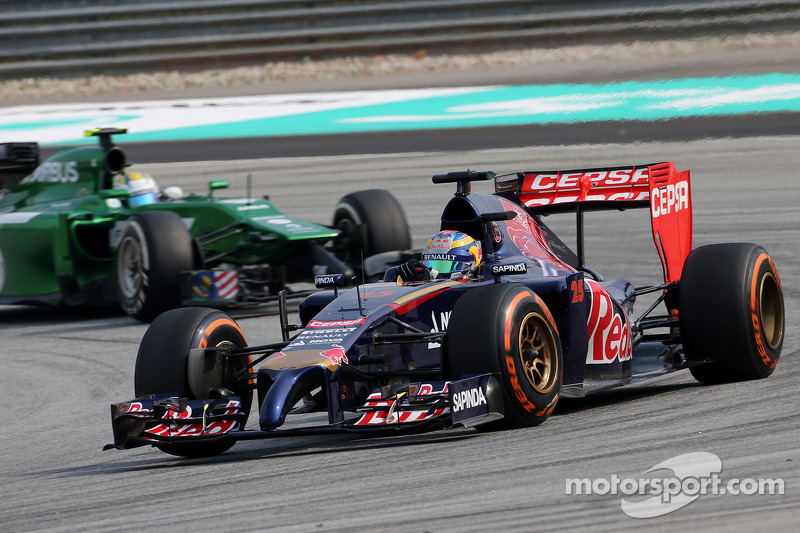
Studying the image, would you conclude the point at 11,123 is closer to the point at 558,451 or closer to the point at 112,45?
the point at 112,45

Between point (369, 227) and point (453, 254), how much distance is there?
6059 mm

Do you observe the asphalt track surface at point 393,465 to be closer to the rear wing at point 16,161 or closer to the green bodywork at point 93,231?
the green bodywork at point 93,231

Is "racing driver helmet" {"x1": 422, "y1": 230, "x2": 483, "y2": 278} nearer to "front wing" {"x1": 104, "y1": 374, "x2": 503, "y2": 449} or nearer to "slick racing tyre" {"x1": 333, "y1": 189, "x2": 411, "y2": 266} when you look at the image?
"front wing" {"x1": 104, "y1": 374, "x2": 503, "y2": 449}

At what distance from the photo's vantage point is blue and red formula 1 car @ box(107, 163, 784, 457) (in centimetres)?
654

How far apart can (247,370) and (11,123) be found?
60.7 ft

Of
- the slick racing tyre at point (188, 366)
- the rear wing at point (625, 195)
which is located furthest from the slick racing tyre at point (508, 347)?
the rear wing at point (625, 195)

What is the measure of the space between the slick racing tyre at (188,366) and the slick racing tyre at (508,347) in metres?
1.39

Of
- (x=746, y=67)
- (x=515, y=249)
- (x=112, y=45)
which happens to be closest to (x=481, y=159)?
(x=746, y=67)

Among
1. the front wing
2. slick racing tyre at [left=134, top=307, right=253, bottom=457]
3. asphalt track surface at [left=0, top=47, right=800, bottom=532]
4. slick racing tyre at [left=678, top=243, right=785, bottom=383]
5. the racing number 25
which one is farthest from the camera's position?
slick racing tyre at [left=678, top=243, right=785, bottom=383]

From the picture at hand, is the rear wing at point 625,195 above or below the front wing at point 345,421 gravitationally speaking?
above

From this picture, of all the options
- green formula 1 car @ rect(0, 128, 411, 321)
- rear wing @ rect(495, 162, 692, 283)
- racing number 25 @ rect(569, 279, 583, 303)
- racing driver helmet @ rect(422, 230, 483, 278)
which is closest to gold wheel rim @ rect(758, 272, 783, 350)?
rear wing @ rect(495, 162, 692, 283)

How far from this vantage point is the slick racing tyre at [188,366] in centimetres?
712

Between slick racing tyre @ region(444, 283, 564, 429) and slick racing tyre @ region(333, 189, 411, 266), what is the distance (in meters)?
6.86

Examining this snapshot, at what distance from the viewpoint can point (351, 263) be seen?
14.0 meters
